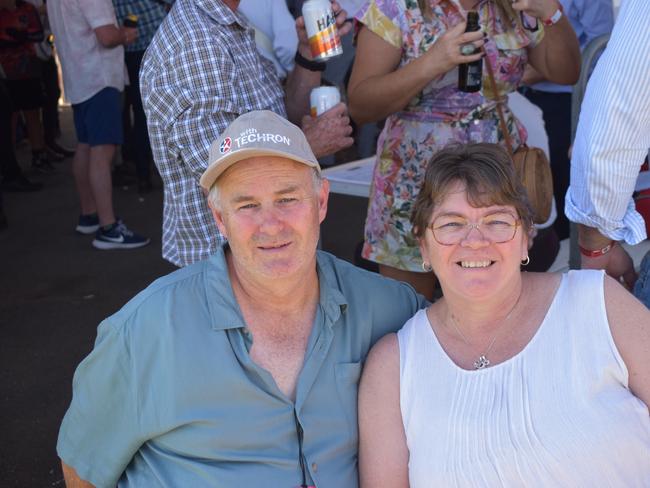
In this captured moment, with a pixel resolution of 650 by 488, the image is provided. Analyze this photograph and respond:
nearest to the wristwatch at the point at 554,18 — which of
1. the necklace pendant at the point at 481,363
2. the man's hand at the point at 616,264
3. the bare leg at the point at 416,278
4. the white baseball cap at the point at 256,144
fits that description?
the man's hand at the point at 616,264

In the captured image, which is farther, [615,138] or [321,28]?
[321,28]

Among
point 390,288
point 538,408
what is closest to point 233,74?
point 390,288

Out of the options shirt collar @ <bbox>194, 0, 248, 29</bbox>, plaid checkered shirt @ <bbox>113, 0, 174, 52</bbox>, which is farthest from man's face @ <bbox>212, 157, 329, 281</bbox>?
plaid checkered shirt @ <bbox>113, 0, 174, 52</bbox>

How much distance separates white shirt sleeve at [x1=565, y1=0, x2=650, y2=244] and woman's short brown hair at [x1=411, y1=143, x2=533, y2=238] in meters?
0.22

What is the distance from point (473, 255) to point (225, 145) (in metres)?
0.65

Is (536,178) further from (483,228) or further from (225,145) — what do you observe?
(225,145)

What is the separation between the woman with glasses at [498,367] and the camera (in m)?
1.95

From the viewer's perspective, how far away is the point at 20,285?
548cm

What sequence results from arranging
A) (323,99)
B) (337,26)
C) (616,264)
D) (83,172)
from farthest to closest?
(83,172) < (337,26) < (323,99) < (616,264)

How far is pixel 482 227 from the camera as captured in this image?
83.4 inches

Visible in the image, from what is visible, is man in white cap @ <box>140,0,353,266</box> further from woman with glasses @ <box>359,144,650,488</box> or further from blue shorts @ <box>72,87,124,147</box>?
blue shorts @ <box>72,87,124,147</box>

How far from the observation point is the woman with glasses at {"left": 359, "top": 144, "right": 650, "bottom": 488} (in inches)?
76.9

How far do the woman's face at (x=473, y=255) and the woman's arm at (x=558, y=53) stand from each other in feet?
3.10

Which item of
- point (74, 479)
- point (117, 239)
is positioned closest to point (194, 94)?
point (74, 479)
